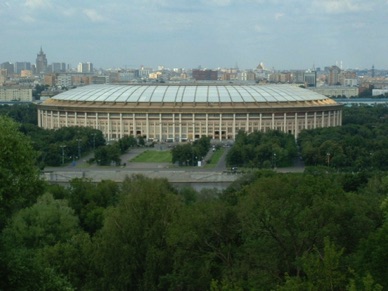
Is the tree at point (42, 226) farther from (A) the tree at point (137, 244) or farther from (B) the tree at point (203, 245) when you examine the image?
(B) the tree at point (203, 245)

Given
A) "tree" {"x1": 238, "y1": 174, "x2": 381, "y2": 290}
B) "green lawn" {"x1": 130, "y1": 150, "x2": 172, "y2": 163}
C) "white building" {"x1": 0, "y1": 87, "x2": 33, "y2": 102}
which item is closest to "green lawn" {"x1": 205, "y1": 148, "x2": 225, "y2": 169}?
"green lawn" {"x1": 130, "y1": 150, "x2": 172, "y2": 163}

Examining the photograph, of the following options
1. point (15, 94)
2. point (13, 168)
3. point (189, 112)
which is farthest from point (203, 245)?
point (15, 94)

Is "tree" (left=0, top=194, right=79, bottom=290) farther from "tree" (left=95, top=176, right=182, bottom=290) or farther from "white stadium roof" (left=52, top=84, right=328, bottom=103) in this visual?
"white stadium roof" (left=52, top=84, right=328, bottom=103)

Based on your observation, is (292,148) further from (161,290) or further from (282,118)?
(161,290)

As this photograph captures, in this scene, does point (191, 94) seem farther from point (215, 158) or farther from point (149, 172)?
point (149, 172)

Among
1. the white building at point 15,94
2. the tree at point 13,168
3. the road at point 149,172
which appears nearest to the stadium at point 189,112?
the road at point 149,172

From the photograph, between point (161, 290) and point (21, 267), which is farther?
point (161, 290)

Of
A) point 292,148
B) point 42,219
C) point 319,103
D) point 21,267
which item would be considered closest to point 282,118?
point 319,103
